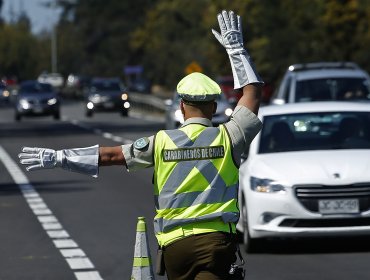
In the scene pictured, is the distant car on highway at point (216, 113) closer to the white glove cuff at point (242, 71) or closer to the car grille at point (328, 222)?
the car grille at point (328, 222)

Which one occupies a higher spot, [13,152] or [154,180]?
[154,180]

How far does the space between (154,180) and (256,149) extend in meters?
8.15

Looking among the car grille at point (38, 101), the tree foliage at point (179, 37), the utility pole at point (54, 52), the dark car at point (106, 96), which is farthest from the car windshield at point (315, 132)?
the utility pole at point (54, 52)

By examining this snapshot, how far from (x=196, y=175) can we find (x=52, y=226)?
1094cm

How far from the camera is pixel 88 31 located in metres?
157

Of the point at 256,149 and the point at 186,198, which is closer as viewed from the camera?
the point at 186,198

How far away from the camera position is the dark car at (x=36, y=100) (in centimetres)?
6169

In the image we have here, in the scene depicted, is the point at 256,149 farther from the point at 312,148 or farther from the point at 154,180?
the point at 154,180

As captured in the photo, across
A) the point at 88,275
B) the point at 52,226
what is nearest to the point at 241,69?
the point at 88,275

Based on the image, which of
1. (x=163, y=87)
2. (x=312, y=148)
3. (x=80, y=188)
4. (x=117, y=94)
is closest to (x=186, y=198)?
(x=312, y=148)

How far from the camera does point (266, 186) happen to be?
47.0ft

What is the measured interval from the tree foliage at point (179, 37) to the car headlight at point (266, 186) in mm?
12955

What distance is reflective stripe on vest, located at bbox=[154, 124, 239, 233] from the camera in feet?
22.9

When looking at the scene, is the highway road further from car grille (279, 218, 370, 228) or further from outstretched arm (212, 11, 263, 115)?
outstretched arm (212, 11, 263, 115)
